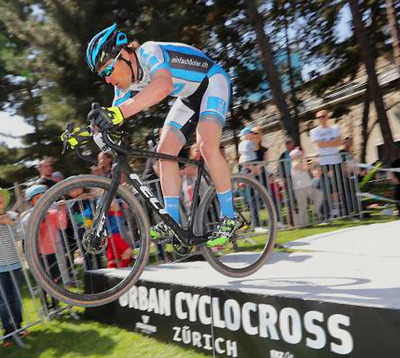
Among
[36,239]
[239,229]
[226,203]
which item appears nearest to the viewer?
[36,239]

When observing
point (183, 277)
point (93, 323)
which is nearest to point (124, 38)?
point (183, 277)

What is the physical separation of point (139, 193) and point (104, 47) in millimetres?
1098

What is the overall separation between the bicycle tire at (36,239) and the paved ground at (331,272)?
Result: 0.74 m

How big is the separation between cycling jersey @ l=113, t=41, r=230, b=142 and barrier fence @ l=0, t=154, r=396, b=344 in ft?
5.28

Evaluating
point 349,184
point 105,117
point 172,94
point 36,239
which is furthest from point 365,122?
point 36,239

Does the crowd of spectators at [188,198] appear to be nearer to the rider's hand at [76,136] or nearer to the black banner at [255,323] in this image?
the black banner at [255,323]

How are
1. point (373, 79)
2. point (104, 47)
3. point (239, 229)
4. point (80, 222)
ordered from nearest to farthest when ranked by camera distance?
point (104, 47), point (239, 229), point (80, 222), point (373, 79)

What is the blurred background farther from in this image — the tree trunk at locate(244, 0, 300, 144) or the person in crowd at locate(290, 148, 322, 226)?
the person in crowd at locate(290, 148, 322, 226)

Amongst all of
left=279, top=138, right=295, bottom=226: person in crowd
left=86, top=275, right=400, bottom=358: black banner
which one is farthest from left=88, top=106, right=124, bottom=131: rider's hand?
left=279, top=138, right=295, bottom=226: person in crowd

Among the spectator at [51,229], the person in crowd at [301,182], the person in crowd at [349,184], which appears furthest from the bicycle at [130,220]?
the person in crowd at [349,184]

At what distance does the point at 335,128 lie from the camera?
769 cm

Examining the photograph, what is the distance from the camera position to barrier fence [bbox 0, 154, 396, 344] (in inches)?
203

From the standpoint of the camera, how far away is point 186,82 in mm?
3312

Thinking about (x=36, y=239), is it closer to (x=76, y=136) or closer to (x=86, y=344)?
(x=76, y=136)
